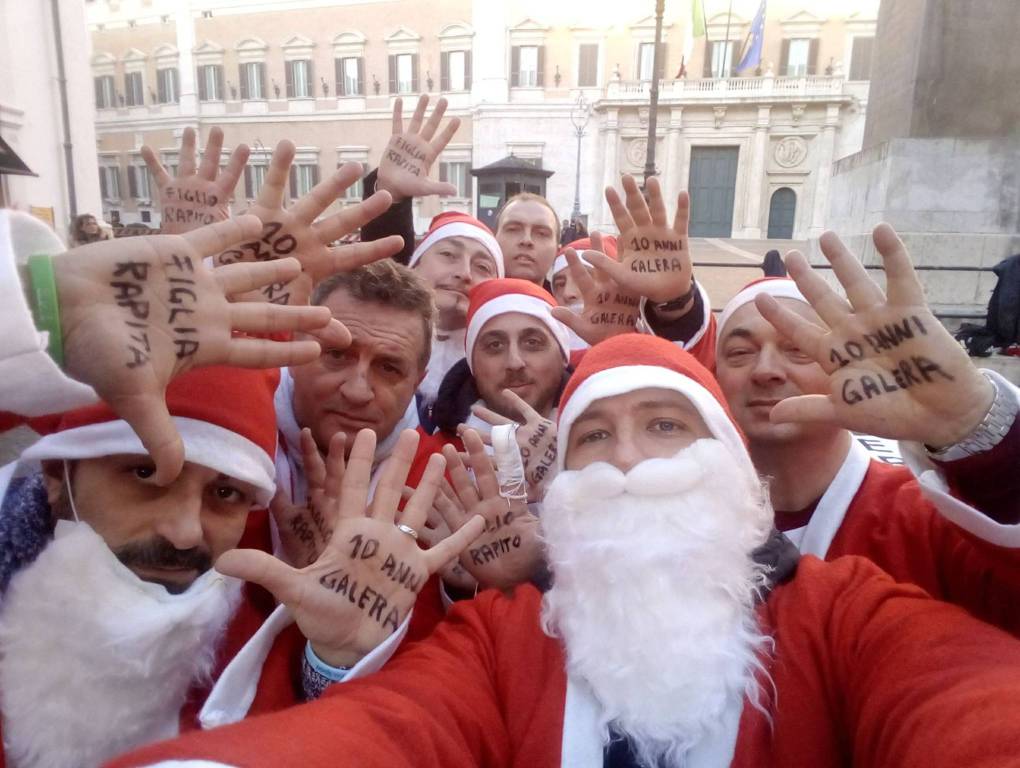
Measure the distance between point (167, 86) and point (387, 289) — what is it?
37121mm

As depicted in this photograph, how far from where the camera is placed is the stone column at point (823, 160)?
2794 centimetres

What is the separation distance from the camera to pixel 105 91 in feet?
110

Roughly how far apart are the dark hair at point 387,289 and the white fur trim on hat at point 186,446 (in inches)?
26.7

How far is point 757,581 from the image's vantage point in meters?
1.55

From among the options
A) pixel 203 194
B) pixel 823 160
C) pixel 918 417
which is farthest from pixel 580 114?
pixel 918 417

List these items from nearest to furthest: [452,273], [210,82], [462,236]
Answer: [452,273] → [462,236] → [210,82]

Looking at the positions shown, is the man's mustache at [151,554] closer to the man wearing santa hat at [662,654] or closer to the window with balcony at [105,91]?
the man wearing santa hat at [662,654]

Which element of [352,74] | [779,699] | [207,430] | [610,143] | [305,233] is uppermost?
[352,74]

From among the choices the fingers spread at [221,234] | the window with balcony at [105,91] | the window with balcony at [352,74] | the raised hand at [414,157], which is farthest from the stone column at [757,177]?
the window with balcony at [105,91]

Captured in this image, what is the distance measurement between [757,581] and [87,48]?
16544mm

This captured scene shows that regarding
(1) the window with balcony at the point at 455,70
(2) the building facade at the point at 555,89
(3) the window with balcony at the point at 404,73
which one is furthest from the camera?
(3) the window with balcony at the point at 404,73

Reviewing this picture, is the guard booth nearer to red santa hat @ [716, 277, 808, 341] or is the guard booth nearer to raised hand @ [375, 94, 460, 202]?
raised hand @ [375, 94, 460, 202]

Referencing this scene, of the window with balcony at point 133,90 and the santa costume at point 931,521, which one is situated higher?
the window with balcony at point 133,90

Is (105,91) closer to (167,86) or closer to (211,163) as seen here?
(167,86)
